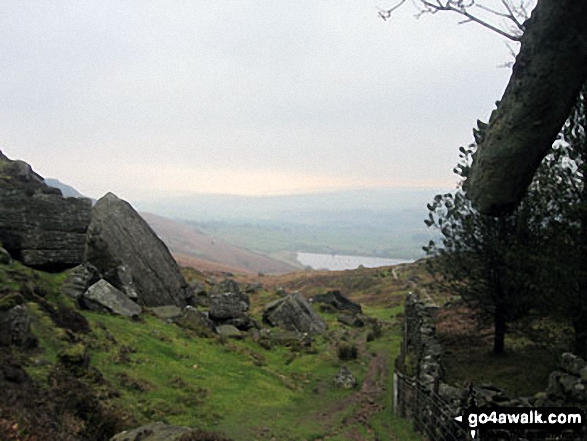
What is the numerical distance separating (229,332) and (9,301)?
617 inches

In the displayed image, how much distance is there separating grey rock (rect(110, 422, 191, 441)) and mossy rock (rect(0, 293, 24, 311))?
8.03m

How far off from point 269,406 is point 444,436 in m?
8.33

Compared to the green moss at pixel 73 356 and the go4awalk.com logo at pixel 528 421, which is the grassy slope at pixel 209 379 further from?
the go4awalk.com logo at pixel 528 421

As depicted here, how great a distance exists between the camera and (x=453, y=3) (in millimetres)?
12047

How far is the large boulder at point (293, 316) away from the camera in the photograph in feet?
117

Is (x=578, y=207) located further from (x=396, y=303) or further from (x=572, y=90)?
(x=396, y=303)

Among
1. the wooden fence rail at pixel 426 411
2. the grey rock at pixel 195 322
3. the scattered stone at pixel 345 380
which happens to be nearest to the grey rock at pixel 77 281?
the grey rock at pixel 195 322

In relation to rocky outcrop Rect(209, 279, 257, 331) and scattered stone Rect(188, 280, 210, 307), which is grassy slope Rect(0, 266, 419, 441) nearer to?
rocky outcrop Rect(209, 279, 257, 331)

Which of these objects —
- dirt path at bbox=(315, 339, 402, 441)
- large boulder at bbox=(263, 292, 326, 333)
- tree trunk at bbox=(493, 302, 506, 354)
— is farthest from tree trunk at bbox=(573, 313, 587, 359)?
large boulder at bbox=(263, 292, 326, 333)

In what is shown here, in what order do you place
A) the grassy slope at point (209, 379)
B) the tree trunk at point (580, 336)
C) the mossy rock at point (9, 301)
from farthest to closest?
the tree trunk at point (580, 336) < the grassy slope at point (209, 379) < the mossy rock at point (9, 301)

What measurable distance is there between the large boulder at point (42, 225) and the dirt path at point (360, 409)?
Answer: 17340 mm

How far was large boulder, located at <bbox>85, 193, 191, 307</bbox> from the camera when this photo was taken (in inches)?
1192

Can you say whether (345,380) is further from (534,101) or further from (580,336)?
(534,101)

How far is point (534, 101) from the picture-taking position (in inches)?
280
